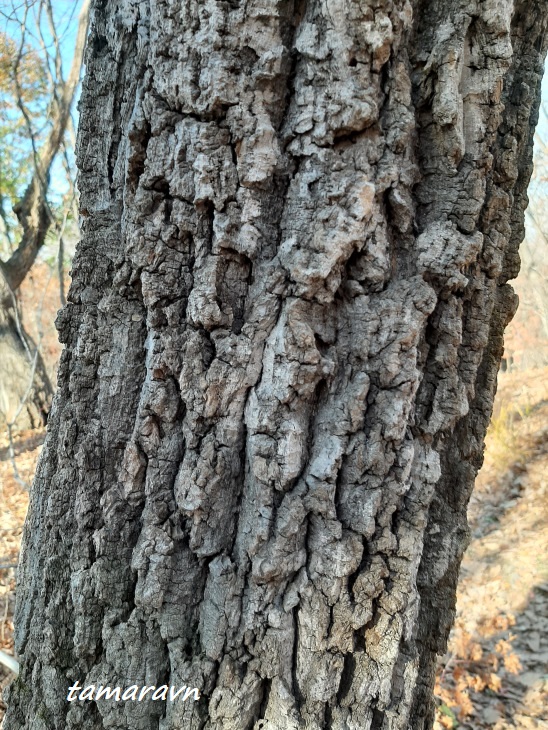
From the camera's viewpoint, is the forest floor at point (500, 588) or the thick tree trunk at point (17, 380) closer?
the forest floor at point (500, 588)

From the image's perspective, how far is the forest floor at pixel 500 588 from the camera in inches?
102

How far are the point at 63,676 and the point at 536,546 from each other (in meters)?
4.05

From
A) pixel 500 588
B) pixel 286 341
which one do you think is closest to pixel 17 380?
pixel 500 588

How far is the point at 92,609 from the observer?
3.81 ft

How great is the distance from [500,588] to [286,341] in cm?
349

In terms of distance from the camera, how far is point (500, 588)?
12.0 feet

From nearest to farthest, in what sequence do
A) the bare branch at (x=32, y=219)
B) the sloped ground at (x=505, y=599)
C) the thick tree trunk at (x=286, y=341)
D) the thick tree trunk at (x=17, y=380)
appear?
the thick tree trunk at (x=286, y=341) < the sloped ground at (x=505, y=599) < the bare branch at (x=32, y=219) < the thick tree trunk at (x=17, y=380)

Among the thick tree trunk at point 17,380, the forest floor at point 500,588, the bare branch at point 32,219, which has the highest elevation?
the bare branch at point 32,219

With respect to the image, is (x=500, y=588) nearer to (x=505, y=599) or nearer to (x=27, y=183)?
(x=505, y=599)

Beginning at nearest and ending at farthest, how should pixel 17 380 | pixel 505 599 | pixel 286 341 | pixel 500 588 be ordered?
pixel 286 341
pixel 505 599
pixel 500 588
pixel 17 380

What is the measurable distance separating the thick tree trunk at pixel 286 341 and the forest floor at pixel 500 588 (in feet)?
5.15

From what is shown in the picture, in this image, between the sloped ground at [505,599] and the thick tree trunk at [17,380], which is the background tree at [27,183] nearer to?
the thick tree trunk at [17,380]

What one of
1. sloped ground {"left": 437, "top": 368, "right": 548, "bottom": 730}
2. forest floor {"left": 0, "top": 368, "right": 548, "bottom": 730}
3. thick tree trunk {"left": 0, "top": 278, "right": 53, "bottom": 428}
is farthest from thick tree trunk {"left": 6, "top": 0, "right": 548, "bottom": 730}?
thick tree trunk {"left": 0, "top": 278, "right": 53, "bottom": 428}

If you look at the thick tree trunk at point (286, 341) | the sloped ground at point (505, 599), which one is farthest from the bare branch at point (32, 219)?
the sloped ground at point (505, 599)
